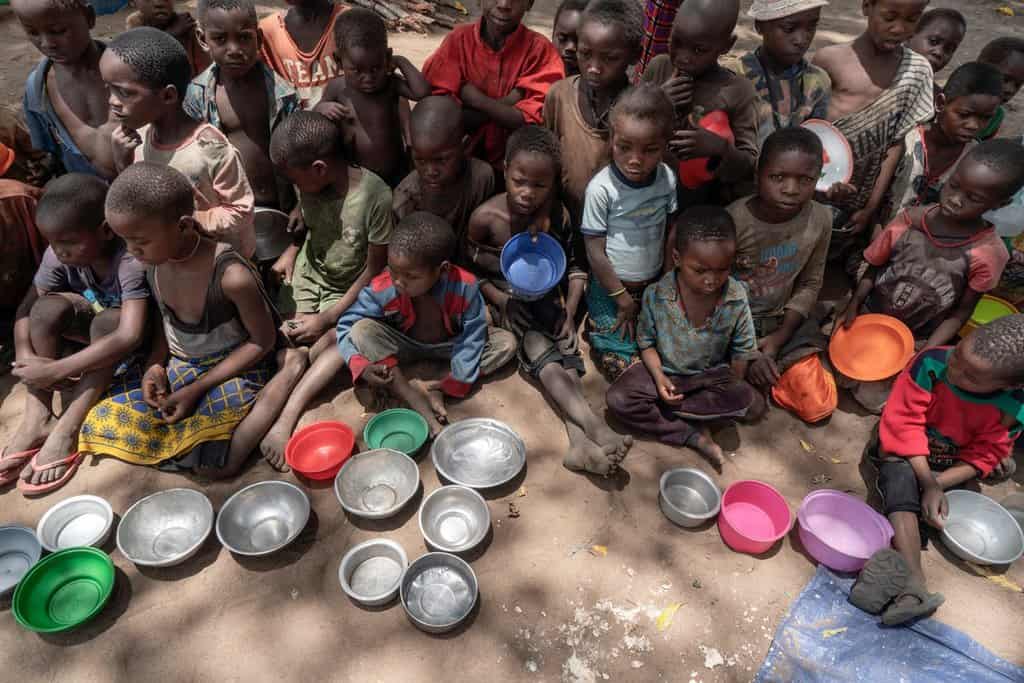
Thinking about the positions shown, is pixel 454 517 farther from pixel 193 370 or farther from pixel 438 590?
pixel 193 370

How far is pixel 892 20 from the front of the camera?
2.76 m

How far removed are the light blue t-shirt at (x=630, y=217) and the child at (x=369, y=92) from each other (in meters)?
1.16

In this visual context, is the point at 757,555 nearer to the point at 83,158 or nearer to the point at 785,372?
the point at 785,372

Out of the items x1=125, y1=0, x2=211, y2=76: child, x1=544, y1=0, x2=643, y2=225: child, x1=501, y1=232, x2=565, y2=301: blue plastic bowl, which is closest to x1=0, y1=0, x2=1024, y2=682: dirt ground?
x1=501, y1=232, x2=565, y2=301: blue plastic bowl

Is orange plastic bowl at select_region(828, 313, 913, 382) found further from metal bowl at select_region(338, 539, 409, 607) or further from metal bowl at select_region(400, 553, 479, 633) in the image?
metal bowl at select_region(338, 539, 409, 607)

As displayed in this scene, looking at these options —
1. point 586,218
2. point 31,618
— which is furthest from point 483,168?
point 31,618

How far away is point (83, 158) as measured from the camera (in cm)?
313

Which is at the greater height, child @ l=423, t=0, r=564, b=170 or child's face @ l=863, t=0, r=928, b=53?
child's face @ l=863, t=0, r=928, b=53

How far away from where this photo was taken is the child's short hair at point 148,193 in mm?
2189

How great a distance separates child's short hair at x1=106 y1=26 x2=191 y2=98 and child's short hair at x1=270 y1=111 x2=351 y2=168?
1.50 feet

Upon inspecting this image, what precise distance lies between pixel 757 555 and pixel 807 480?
1.64ft

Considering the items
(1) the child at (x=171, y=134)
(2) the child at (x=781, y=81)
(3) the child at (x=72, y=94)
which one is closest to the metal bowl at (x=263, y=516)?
(1) the child at (x=171, y=134)

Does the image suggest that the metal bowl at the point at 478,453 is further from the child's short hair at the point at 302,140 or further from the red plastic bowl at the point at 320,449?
the child's short hair at the point at 302,140

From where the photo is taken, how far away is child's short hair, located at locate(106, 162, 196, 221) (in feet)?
7.18
